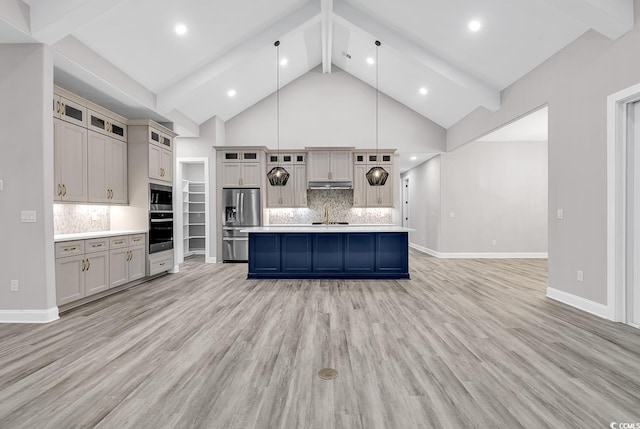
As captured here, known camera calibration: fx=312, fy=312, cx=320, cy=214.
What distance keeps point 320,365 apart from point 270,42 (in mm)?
5337

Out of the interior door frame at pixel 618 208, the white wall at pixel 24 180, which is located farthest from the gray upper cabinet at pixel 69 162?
the interior door frame at pixel 618 208

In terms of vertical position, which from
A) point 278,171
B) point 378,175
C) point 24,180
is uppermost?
point 278,171

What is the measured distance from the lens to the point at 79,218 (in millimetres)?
4641

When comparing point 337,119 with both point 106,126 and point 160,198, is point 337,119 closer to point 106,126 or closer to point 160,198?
point 160,198

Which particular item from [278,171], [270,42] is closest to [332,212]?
[278,171]

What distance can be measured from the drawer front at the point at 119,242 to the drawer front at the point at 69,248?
58 cm

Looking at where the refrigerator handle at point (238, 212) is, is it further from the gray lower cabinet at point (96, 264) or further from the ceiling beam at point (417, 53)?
the ceiling beam at point (417, 53)

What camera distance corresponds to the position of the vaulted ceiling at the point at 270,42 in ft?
10.9

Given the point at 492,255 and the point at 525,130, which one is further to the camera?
the point at 492,255

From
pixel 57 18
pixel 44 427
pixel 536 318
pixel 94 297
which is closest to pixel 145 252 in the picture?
pixel 94 297

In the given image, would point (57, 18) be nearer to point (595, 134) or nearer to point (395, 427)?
point (395, 427)

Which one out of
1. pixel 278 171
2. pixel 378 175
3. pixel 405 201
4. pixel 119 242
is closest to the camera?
pixel 119 242

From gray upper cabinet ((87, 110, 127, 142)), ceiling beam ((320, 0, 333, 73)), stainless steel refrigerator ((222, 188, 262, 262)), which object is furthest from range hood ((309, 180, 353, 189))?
gray upper cabinet ((87, 110, 127, 142))

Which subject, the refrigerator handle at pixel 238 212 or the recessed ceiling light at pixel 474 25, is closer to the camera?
the recessed ceiling light at pixel 474 25
